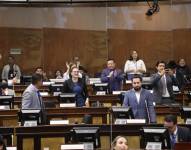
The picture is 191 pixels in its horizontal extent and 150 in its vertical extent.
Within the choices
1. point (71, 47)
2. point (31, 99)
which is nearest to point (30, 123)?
point (31, 99)

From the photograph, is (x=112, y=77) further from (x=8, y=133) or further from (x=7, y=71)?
(x=7, y=71)

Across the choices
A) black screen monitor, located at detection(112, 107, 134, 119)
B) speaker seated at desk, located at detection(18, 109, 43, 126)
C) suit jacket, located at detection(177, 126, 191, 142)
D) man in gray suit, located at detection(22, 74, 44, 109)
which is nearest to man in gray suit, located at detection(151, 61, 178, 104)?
black screen monitor, located at detection(112, 107, 134, 119)

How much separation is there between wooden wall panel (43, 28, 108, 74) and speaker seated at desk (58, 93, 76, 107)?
9620 mm

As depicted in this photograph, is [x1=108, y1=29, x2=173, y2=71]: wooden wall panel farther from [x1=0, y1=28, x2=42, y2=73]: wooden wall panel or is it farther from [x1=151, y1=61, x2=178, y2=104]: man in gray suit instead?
[x1=151, y1=61, x2=178, y2=104]: man in gray suit

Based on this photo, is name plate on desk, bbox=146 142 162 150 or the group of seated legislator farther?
the group of seated legislator

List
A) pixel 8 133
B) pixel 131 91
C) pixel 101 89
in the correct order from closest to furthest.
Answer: pixel 8 133, pixel 131 91, pixel 101 89

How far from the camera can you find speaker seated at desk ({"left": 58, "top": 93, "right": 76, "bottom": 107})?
34.9 ft

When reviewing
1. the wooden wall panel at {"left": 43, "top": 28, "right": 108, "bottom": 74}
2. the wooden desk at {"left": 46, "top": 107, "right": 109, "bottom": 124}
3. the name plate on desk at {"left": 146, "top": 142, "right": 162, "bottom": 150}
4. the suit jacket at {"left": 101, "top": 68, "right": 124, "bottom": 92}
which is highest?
the wooden wall panel at {"left": 43, "top": 28, "right": 108, "bottom": 74}

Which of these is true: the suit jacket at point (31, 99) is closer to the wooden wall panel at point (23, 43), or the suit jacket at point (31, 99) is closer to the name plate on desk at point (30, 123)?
the name plate on desk at point (30, 123)

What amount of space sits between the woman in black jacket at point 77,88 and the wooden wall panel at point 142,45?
9.48 meters

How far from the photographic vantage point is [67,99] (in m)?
10.7

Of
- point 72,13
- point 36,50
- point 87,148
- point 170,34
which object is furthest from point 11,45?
point 87,148

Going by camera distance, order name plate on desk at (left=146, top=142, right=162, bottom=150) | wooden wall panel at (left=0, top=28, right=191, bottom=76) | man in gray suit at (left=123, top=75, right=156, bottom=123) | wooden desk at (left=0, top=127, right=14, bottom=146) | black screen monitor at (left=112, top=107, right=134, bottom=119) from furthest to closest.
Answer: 1. wooden wall panel at (left=0, top=28, right=191, bottom=76)
2. man in gray suit at (left=123, top=75, right=156, bottom=123)
3. black screen monitor at (left=112, top=107, right=134, bottom=119)
4. wooden desk at (left=0, top=127, right=14, bottom=146)
5. name plate on desk at (left=146, top=142, right=162, bottom=150)

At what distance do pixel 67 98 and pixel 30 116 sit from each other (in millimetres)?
1720
